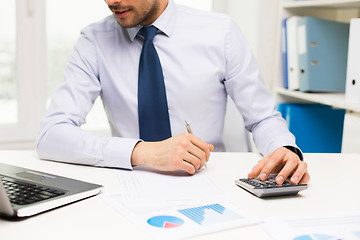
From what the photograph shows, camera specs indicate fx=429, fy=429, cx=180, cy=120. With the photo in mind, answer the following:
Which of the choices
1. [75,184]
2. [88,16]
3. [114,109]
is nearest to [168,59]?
[114,109]

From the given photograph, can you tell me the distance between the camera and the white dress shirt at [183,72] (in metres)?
1.49

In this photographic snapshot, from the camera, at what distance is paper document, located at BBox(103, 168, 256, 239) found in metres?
0.71

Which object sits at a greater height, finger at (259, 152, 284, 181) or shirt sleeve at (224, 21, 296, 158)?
shirt sleeve at (224, 21, 296, 158)

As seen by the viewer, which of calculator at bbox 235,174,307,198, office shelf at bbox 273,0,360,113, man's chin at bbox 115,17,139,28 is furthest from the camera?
office shelf at bbox 273,0,360,113

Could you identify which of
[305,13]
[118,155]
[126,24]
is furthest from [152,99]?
[305,13]

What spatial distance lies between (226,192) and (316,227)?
8.7 inches

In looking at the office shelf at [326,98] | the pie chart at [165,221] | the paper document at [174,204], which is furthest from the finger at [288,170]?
the office shelf at [326,98]

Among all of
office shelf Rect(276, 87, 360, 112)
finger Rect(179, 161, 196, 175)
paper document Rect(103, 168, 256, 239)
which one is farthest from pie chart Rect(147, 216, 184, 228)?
office shelf Rect(276, 87, 360, 112)

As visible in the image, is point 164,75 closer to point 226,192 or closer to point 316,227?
point 226,192

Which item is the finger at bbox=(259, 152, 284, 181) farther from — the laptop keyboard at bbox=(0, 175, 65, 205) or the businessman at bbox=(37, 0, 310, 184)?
the laptop keyboard at bbox=(0, 175, 65, 205)

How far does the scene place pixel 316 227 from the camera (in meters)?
0.73

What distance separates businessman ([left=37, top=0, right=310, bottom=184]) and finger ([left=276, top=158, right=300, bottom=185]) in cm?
34

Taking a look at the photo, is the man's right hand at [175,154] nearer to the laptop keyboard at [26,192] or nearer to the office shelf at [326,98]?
the laptop keyboard at [26,192]

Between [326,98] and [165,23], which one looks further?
[326,98]
